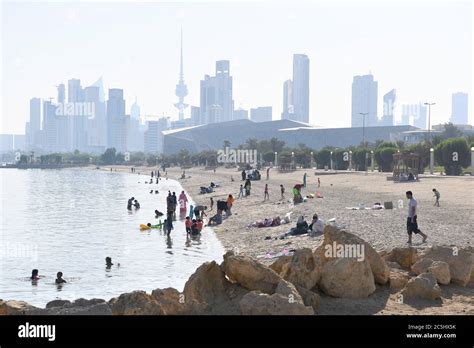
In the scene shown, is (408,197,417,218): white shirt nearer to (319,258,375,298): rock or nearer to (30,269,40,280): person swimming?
(319,258,375,298): rock

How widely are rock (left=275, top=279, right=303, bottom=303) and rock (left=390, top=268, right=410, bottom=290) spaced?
212 cm

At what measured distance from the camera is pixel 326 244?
9.83 metres

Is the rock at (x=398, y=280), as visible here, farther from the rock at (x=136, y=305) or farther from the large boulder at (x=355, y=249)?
the rock at (x=136, y=305)

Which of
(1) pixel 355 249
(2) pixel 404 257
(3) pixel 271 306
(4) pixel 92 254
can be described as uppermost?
(1) pixel 355 249

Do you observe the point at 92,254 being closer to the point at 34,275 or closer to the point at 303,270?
the point at 34,275

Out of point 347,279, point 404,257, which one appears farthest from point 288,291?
point 404,257

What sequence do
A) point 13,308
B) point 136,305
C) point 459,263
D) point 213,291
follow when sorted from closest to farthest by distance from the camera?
point 136,305 < point 13,308 < point 213,291 < point 459,263

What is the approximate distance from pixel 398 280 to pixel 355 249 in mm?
869

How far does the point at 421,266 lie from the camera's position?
10.0 meters

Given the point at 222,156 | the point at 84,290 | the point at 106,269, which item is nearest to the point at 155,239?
the point at 106,269

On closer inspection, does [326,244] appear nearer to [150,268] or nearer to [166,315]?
[166,315]

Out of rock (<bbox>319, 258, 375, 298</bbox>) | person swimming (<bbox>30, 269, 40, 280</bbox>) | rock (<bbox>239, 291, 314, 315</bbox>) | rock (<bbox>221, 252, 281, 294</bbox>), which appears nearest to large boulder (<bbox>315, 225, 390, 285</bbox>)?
rock (<bbox>319, 258, 375, 298</bbox>)

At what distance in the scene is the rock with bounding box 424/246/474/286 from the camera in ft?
32.5
